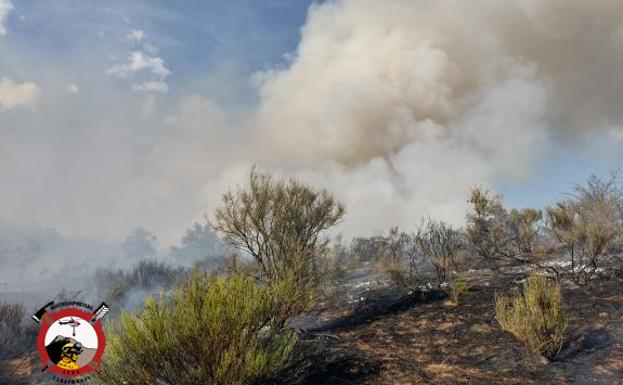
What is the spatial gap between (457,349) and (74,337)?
7197mm

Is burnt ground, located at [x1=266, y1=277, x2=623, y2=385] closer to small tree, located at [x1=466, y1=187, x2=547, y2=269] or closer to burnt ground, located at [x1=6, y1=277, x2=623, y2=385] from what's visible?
burnt ground, located at [x1=6, y1=277, x2=623, y2=385]

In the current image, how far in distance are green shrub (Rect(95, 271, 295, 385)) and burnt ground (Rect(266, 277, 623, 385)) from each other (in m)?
1.82

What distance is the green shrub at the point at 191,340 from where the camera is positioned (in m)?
4.91

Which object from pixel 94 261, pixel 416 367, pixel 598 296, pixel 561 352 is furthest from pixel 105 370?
pixel 94 261

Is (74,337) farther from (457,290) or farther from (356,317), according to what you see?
(457,290)

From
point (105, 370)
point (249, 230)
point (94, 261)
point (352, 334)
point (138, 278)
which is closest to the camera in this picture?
point (105, 370)

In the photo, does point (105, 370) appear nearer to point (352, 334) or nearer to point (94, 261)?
point (352, 334)

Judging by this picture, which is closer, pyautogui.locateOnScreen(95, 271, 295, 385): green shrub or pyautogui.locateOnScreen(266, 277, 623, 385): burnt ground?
pyautogui.locateOnScreen(95, 271, 295, 385): green shrub

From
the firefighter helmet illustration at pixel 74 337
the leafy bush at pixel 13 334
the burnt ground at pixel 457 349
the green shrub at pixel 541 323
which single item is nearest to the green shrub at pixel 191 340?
the firefighter helmet illustration at pixel 74 337

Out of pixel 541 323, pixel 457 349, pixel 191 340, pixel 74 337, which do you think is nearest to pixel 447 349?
pixel 457 349

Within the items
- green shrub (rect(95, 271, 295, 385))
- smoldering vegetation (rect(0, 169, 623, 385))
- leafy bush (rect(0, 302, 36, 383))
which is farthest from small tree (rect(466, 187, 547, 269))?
leafy bush (rect(0, 302, 36, 383))

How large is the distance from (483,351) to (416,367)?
1.52 m

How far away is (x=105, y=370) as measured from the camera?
5316 mm

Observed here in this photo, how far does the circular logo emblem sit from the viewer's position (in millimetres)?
6461
